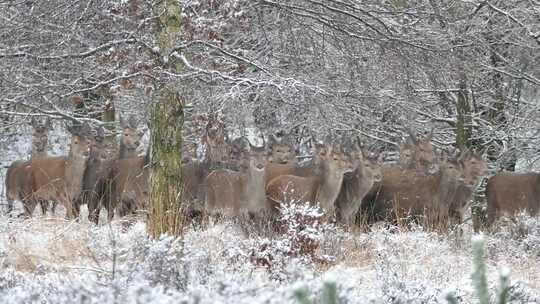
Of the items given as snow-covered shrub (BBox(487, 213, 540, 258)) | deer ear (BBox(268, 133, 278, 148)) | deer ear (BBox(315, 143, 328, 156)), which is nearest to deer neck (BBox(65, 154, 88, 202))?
deer ear (BBox(268, 133, 278, 148))

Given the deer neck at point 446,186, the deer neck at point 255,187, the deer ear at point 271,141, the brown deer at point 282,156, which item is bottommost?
the deer neck at point 446,186

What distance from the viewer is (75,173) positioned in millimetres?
13961

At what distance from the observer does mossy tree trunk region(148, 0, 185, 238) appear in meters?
9.74

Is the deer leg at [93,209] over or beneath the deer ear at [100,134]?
beneath

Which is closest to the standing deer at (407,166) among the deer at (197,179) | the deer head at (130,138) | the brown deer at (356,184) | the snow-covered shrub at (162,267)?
the brown deer at (356,184)

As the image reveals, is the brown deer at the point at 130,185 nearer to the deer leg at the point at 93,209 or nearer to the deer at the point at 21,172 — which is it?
the deer leg at the point at 93,209

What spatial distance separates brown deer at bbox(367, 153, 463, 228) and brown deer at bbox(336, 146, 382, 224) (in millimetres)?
399

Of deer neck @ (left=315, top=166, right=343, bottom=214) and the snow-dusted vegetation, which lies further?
deer neck @ (left=315, top=166, right=343, bottom=214)

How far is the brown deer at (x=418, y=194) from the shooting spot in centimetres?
1366

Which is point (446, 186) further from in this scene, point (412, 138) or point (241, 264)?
point (241, 264)

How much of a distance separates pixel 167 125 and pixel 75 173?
4513 millimetres

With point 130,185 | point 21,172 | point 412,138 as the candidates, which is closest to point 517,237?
point 412,138

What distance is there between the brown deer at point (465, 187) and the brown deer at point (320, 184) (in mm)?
1995

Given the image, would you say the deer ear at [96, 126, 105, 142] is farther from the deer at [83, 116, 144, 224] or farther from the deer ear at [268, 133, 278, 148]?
the deer ear at [268, 133, 278, 148]
